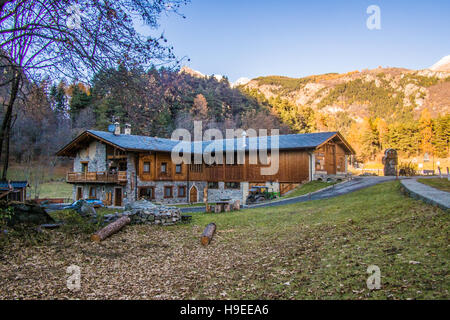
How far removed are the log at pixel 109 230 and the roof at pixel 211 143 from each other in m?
11.2

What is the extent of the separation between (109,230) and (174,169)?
1923 centimetres

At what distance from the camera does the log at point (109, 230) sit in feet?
33.2

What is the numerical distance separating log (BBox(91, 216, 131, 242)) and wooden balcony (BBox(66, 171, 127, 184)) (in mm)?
13863

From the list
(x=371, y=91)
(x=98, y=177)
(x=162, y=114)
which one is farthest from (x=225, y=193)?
(x=371, y=91)

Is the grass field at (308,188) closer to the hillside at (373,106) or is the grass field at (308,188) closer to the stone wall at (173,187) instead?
the stone wall at (173,187)

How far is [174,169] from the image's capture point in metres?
30.0

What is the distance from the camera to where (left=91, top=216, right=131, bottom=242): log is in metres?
10.1

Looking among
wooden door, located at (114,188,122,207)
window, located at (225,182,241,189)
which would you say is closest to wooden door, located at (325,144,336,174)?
window, located at (225,182,241,189)

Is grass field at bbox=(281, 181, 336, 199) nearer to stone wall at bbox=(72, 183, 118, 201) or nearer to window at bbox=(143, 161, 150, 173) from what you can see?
window at bbox=(143, 161, 150, 173)

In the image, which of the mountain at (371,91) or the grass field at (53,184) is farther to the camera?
the mountain at (371,91)
